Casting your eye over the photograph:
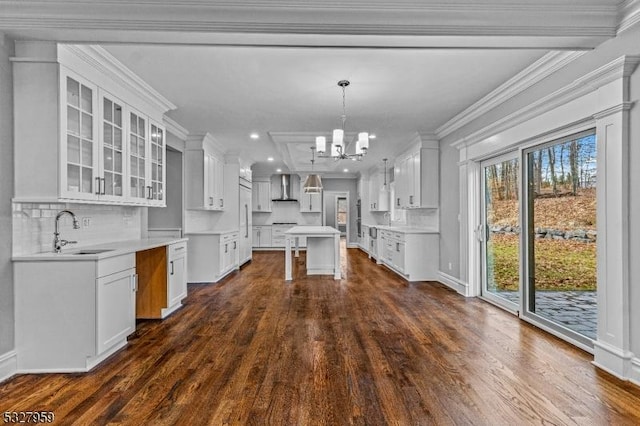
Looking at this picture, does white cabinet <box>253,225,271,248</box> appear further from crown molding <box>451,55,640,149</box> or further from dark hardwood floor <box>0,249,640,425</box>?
crown molding <box>451,55,640,149</box>

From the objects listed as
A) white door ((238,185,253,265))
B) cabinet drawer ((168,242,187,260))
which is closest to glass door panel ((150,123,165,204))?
cabinet drawer ((168,242,187,260))

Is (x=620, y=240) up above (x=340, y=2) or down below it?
below

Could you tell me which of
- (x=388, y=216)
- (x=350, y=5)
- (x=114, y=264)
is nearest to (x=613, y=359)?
(x=350, y=5)

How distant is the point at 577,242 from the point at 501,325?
1.15 meters

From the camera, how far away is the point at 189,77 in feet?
12.1

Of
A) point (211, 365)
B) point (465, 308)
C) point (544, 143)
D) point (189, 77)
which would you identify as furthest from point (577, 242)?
point (189, 77)

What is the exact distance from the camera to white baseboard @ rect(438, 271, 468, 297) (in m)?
5.14

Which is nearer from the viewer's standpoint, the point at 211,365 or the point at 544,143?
the point at 211,365

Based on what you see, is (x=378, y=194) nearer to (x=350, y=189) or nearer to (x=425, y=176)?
(x=350, y=189)

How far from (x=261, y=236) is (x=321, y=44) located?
9379 millimetres

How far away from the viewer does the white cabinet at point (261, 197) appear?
11.4m

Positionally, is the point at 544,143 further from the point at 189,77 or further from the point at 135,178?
the point at 135,178

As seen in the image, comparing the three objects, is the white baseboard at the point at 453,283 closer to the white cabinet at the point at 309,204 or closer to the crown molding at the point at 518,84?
the crown molding at the point at 518,84

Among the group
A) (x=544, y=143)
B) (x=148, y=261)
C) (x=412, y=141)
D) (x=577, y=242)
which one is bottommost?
(x=148, y=261)
